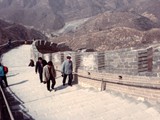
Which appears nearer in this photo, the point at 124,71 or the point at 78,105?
the point at 78,105

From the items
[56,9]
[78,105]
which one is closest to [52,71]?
[78,105]

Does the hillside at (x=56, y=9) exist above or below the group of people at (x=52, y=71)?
above

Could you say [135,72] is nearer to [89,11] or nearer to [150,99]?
[150,99]

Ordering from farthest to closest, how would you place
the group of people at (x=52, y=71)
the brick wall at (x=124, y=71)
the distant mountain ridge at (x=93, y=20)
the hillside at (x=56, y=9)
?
1. the hillside at (x=56, y=9)
2. the distant mountain ridge at (x=93, y=20)
3. the group of people at (x=52, y=71)
4. the brick wall at (x=124, y=71)

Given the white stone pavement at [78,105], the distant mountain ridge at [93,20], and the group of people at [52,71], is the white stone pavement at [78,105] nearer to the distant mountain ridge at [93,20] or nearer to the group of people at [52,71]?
the group of people at [52,71]

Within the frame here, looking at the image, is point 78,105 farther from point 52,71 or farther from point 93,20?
point 93,20

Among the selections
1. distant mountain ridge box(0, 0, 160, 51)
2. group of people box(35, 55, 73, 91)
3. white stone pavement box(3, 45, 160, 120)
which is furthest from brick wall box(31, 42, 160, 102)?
distant mountain ridge box(0, 0, 160, 51)

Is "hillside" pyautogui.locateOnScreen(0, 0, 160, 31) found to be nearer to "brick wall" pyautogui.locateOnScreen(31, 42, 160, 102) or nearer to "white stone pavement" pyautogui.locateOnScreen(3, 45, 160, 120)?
"brick wall" pyautogui.locateOnScreen(31, 42, 160, 102)

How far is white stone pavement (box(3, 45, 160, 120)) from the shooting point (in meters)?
6.93

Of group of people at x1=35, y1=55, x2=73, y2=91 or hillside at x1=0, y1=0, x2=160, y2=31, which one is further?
hillside at x1=0, y1=0, x2=160, y2=31

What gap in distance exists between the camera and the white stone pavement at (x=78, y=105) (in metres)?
6.93

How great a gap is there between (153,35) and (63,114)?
101 feet

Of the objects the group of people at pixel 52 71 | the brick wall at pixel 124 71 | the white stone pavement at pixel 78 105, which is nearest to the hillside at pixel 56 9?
the group of people at pixel 52 71

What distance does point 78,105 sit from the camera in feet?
26.7
